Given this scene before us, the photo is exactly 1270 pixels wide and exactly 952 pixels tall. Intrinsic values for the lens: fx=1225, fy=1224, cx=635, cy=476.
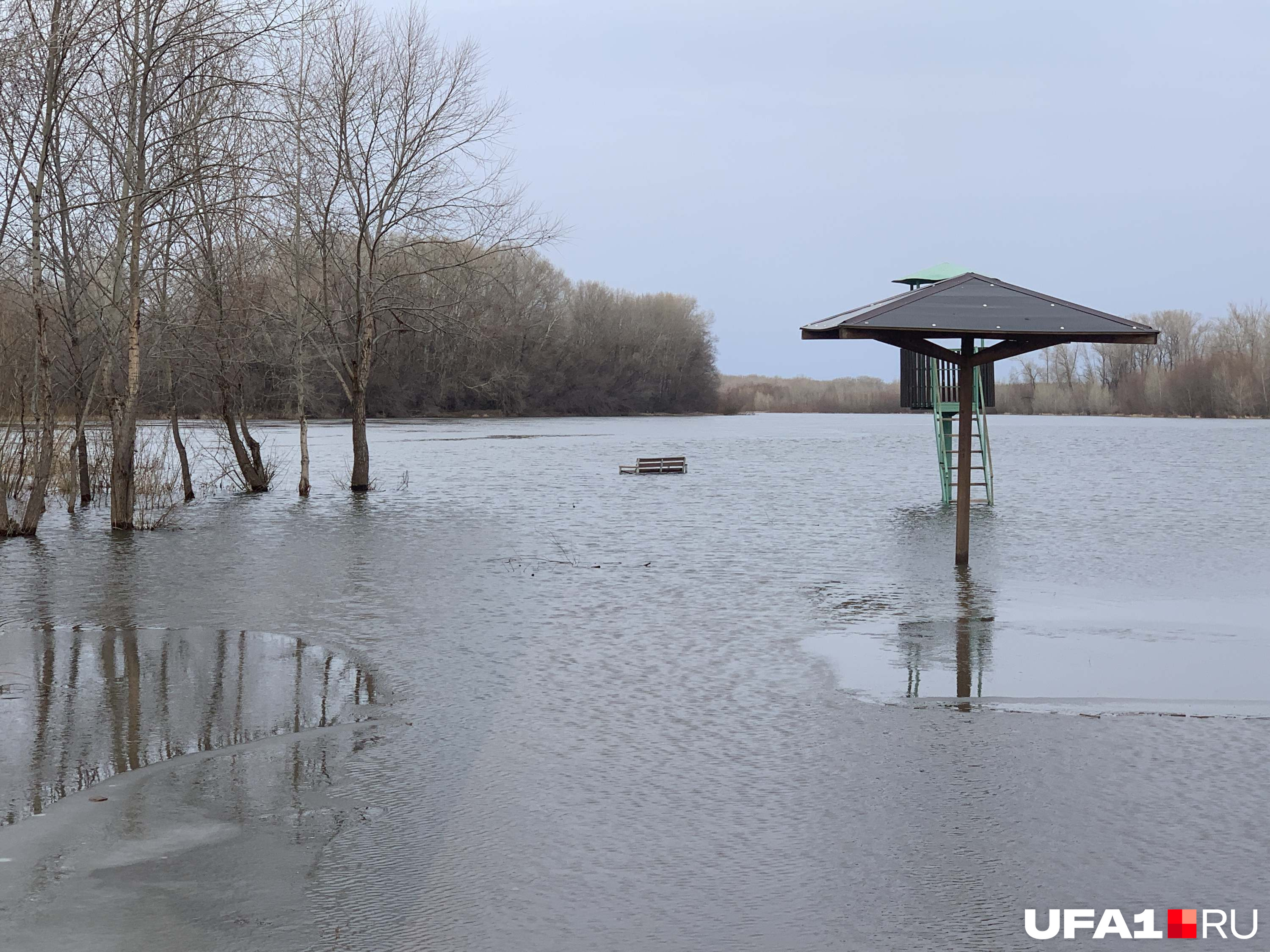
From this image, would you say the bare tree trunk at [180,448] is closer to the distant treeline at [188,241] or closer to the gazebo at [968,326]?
the distant treeline at [188,241]

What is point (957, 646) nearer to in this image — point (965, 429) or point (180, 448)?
point (965, 429)

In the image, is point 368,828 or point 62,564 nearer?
point 368,828

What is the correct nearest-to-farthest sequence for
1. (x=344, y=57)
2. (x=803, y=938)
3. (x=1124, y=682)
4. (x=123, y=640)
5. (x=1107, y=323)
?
(x=803, y=938)
(x=1124, y=682)
(x=123, y=640)
(x=1107, y=323)
(x=344, y=57)

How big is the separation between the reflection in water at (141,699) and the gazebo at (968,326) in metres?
7.13

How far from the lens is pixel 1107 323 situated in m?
13.3

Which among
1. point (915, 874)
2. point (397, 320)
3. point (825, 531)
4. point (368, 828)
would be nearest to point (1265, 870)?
point (915, 874)

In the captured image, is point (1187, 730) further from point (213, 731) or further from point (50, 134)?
point (50, 134)

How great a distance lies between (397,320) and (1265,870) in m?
23.5

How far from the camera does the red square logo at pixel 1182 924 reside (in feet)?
14.4

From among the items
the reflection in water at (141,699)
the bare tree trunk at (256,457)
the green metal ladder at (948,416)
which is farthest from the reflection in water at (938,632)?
the bare tree trunk at (256,457)

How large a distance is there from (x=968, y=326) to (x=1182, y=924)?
9473 mm

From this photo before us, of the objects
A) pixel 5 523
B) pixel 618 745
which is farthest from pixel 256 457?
pixel 618 745

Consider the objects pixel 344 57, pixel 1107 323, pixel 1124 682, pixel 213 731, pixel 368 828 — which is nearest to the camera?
pixel 368 828

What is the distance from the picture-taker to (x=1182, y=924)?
4.48m
